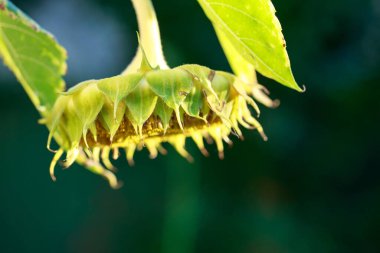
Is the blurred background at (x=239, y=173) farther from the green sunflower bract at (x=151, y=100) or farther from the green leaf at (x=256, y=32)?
the green leaf at (x=256, y=32)

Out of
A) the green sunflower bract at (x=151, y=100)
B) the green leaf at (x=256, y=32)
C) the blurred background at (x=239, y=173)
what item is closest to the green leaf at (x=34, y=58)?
the green sunflower bract at (x=151, y=100)

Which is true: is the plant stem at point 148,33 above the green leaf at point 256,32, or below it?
below

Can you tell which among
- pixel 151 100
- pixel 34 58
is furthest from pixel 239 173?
pixel 151 100

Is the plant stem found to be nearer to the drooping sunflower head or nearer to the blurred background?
the drooping sunflower head

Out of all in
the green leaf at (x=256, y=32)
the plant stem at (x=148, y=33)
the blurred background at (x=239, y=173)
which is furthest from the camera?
the blurred background at (x=239, y=173)

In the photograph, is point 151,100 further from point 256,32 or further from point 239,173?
point 239,173

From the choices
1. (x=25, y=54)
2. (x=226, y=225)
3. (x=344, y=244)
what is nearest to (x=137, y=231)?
(x=226, y=225)
